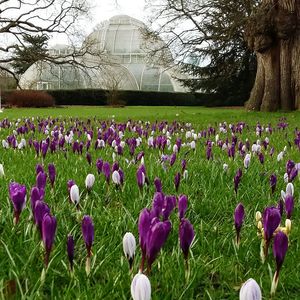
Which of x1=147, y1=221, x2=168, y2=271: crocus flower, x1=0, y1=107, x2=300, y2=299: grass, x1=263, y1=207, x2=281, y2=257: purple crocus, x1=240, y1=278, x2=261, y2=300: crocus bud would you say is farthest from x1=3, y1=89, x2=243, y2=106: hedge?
→ x1=240, y1=278, x2=261, y2=300: crocus bud

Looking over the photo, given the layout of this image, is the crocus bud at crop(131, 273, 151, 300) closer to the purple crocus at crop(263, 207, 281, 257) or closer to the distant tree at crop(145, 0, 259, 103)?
the purple crocus at crop(263, 207, 281, 257)

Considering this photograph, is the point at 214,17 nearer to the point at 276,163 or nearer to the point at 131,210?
the point at 276,163

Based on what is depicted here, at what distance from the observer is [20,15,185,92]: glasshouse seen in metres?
52.2

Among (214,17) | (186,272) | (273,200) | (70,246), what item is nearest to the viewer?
(70,246)

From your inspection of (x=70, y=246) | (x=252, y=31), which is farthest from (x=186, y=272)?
(x=252, y=31)

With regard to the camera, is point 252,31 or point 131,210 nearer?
point 131,210

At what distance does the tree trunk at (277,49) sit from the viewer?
64.8 ft

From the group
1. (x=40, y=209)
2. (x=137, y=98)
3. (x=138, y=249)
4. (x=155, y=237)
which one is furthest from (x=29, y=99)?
(x=155, y=237)

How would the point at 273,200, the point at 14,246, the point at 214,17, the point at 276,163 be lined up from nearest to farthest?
the point at 14,246 → the point at 273,200 → the point at 276,163 → the point at 214,17

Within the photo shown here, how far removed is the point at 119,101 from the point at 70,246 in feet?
137

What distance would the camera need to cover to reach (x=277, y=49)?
2152cm

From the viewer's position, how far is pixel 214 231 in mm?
2613

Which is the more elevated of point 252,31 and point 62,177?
point 252,31

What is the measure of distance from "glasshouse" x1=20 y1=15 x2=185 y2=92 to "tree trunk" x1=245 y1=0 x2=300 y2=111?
80.1ft
